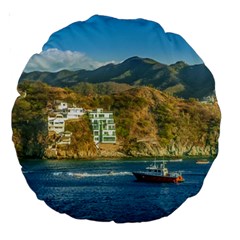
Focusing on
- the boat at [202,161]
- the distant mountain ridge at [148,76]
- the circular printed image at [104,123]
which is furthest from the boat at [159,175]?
the distant mountain ridge at [148,76]

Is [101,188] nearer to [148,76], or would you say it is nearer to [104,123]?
[104,123]

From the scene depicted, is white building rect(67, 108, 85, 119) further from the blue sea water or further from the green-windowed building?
the blue sea water

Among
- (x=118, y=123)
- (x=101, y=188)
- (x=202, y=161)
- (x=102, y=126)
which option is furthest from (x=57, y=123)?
(x=202, y=161)

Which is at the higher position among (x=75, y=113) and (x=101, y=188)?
(x=75, y=113)

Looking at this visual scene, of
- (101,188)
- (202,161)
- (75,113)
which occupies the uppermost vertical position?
(75,113)

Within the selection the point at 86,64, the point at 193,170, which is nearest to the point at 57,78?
the point at 86,64

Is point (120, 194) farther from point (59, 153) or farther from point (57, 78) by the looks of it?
point (57, 78)
